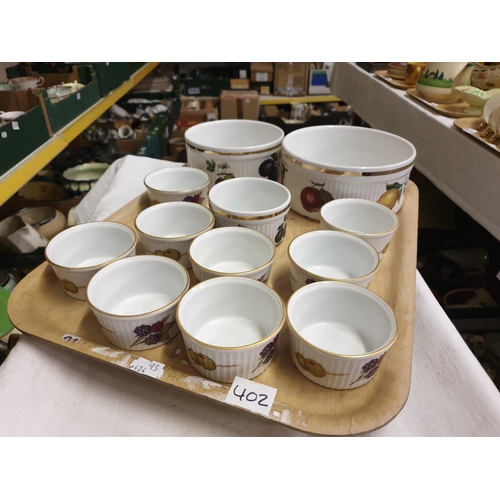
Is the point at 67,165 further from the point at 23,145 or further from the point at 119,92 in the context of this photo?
the point at 23,145

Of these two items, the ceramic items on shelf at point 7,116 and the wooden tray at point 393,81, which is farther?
the wooden tray at point 393,81

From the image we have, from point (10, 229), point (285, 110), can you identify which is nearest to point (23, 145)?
point (10, 229)

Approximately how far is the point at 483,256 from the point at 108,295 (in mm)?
1065

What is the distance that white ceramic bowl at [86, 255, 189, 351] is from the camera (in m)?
0.52

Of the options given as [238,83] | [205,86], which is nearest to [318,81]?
[238,83]

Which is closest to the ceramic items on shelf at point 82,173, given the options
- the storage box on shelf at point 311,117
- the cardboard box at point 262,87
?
the storage box on shelf at point 311,117

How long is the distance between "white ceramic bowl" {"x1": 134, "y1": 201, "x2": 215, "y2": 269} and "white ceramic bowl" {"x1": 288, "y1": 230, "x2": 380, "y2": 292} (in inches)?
6.6

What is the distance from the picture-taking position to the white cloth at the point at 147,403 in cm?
52

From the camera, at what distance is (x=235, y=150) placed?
2.63 ft

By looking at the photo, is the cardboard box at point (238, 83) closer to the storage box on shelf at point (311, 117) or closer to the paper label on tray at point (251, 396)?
the storage box on shelf at point (311, 117)

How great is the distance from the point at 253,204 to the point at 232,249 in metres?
0.17

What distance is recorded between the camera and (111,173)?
1176 millimetres

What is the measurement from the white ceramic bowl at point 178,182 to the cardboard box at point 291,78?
5.81 feet

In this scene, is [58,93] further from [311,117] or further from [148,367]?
[311,117]
